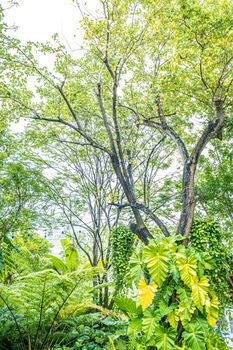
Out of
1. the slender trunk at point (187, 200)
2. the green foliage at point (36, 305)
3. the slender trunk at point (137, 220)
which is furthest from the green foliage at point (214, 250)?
the green foliage at point (36, 305)

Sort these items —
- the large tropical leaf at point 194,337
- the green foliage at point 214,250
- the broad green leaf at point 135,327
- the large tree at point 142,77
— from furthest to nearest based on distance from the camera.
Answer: the large tree at point 142,77 → the green foliage at point 214,250 → the broad green leaf at point 135,327 → the large tropical leaf at point 194,337

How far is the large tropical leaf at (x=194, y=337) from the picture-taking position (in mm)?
2312

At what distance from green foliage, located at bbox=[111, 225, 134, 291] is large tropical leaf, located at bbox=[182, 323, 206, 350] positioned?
1213mm

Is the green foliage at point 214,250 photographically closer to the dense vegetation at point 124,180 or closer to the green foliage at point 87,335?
the dense vegetation at point 124,180

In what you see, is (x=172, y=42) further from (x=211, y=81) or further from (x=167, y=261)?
(x=167, y=261)

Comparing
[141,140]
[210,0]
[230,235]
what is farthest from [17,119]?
[230,235]

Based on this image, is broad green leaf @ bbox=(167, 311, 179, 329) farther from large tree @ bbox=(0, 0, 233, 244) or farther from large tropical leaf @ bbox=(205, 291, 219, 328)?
large tree @ bbox=(0, 0, 233, 244)

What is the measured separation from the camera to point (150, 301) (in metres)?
2.47

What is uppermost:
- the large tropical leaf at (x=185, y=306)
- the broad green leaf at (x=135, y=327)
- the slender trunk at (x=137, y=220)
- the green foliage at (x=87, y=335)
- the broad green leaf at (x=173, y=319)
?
the slender trunk at (x=137, y=220)

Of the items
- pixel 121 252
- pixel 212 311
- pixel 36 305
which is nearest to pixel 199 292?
pixel 212 311

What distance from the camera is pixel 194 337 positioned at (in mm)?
2354

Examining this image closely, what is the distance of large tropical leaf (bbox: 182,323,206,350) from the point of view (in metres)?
2.31

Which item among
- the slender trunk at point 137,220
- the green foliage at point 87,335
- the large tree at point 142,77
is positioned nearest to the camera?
the green foliage at point 87,335

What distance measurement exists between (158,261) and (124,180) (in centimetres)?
156
